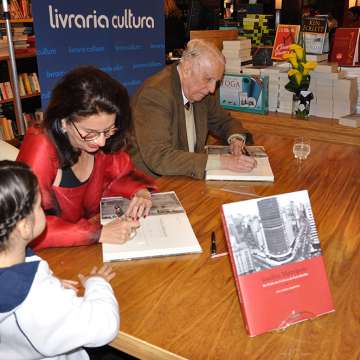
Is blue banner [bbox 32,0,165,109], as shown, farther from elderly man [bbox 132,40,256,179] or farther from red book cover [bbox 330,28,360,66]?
red book cover [bbox 330,28,360,66]

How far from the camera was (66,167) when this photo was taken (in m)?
1.50

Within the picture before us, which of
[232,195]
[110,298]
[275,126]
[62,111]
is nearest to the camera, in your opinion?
[110,298]

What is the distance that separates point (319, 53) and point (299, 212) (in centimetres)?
222

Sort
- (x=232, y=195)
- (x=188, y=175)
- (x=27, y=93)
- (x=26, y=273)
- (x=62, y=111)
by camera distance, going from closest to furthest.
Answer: (x=26, y=273)
(x=62, y=111)
(x=232, y=195)
(x=188, y=175)
(x=27, y=93)

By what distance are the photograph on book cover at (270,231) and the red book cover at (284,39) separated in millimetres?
2248

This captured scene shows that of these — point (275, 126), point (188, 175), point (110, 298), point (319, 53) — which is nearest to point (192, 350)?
point (110, 298)

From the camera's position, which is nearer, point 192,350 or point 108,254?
point 192,350

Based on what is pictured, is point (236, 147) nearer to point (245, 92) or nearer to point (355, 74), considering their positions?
point (245, 92)

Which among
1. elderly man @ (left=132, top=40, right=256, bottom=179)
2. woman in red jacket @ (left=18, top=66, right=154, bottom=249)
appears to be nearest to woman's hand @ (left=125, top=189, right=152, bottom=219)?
woman in red jacket @ (left=18, top=66, right=154, bottom=249)

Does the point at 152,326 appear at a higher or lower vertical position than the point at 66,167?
lower

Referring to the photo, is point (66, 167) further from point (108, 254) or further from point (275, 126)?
point (275, 126)

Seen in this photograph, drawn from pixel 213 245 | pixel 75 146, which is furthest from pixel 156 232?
pixel 75 146

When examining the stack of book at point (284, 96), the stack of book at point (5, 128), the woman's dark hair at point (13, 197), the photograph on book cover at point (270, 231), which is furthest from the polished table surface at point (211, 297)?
the stack of book at point (5, 128)

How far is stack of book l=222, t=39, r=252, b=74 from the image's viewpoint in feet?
9.45
